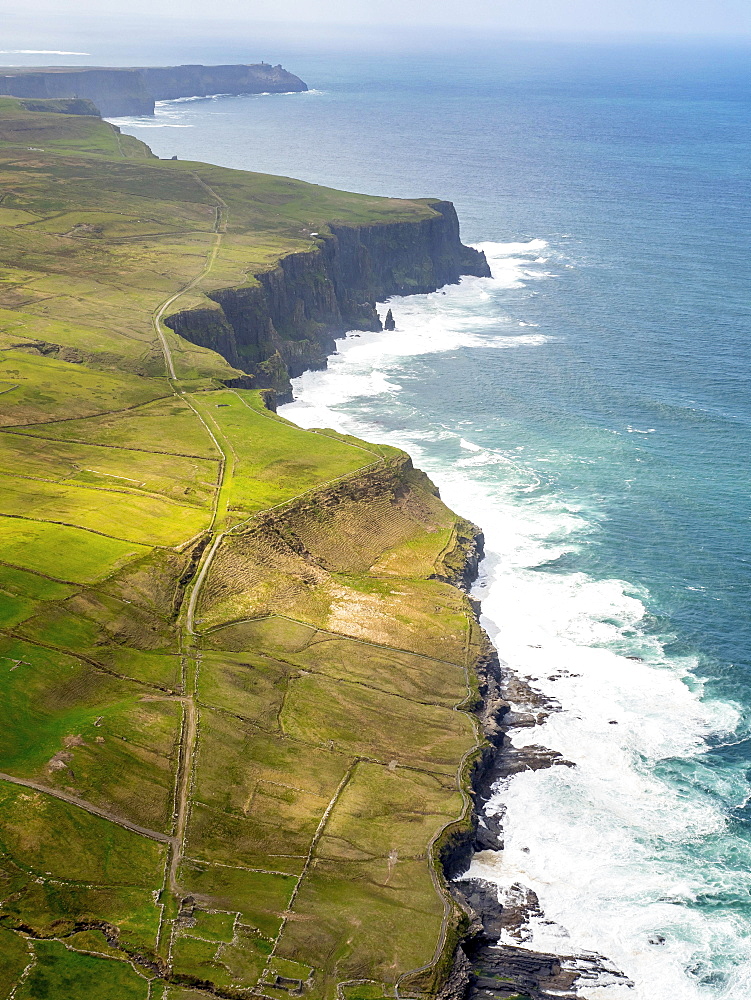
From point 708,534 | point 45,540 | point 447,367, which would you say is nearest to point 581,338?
point 447,367

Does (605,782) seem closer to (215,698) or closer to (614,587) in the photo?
(614,587)

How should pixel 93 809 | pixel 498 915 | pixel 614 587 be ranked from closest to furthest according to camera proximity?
pixel 93 809
pixel 498 915
pixel 614 587

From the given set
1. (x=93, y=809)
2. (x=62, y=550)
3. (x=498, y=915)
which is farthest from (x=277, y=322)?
(x=498, y=915)

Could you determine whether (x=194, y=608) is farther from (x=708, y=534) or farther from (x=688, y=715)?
(x=708, y=534)

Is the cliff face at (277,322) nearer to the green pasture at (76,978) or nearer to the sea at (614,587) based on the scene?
the sea at (614,587)

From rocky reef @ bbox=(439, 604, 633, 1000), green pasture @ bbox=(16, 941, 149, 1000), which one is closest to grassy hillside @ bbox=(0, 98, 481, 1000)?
Result: green pasture @ bbox=(16, 941, 149, 1000)

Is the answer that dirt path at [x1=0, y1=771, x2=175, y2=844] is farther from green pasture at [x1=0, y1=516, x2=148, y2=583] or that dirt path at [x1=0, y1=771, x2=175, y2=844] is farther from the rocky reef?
green pasture at [x1=0, y1=516, x2=148, y2=583]
